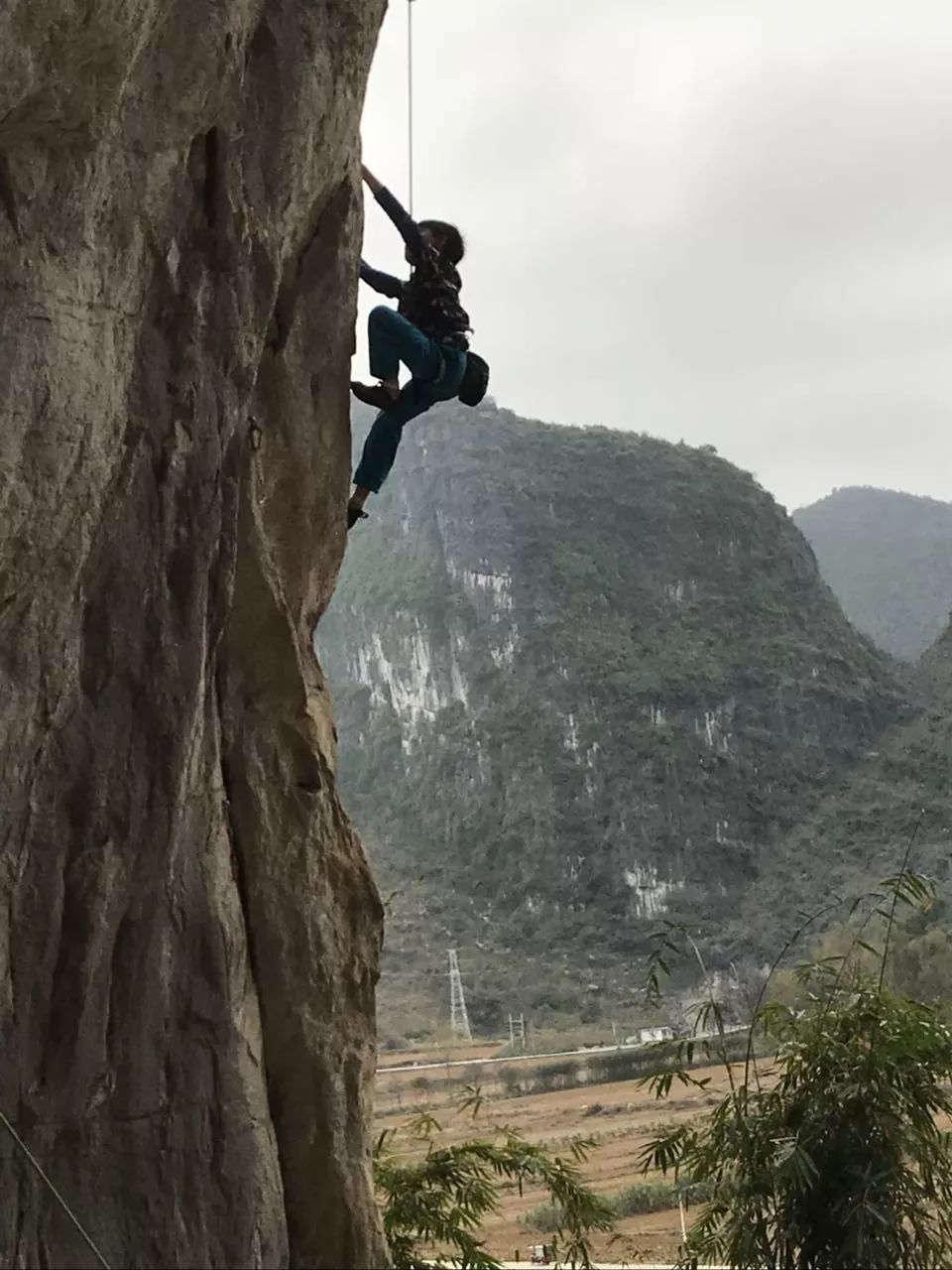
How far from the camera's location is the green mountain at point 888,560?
50188 mm

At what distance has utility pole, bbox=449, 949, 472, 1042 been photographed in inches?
840

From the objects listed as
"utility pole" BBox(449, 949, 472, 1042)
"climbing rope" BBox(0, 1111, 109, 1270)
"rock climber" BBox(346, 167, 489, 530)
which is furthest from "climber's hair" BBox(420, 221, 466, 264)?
"utility pole" BBox(449, 949, 472, 1042)

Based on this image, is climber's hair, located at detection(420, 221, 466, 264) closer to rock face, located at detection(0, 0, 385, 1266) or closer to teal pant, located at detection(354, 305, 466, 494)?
teal pant, located at detection(354, 305, 466, 494)

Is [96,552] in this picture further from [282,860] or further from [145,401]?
[282,860]

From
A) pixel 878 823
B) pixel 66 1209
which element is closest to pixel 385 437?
pixel 66 1209

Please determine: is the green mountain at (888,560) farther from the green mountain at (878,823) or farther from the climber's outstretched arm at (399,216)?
the climber's outstretched arm at (399,216)

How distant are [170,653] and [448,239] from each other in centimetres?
244

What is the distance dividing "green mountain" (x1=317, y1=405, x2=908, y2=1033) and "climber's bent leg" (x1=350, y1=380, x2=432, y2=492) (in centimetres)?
1813

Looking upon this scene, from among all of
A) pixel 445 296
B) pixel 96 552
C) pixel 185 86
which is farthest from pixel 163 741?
pixel 445 296

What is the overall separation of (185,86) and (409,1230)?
4.49 metres

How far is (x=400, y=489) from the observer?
2068 inches

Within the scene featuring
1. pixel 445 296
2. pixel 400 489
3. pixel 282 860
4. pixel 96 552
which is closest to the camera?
pixel 96 552

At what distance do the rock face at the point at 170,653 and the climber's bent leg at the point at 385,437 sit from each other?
2.12 feet

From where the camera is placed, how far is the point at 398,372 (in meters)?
4.95
